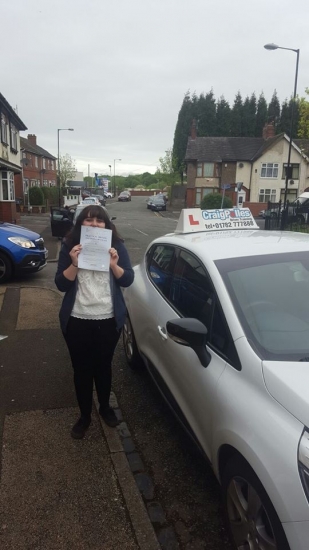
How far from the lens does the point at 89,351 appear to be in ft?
9.83

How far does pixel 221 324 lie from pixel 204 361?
23 cm

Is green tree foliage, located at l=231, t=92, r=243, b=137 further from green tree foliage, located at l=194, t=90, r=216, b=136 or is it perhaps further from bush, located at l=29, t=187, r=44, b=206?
bush, located at l=29, t=187, r=44, b=206

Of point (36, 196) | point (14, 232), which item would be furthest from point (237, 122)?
point (14, 232)

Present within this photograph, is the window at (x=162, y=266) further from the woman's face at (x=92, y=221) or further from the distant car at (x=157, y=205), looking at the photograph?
the distant car at (x=157, y=205)

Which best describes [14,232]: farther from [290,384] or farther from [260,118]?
[260,118]

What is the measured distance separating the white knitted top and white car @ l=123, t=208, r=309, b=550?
0.53 metres

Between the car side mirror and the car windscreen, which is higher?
the car windscreen

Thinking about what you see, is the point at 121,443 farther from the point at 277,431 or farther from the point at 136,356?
the point at 277,431

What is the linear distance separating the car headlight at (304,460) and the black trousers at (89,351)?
1.64m

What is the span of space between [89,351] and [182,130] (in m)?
79.0

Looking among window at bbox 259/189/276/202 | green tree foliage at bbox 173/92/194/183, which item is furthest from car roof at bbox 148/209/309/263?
green tree foliage at bbox 173/92/194/183

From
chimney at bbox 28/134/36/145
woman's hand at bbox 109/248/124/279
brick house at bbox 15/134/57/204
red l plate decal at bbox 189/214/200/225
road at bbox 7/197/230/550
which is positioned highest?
chimney at bbox 28/134/36/145

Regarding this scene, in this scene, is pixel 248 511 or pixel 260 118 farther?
pixel 260 118

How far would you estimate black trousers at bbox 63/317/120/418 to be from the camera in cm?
290
